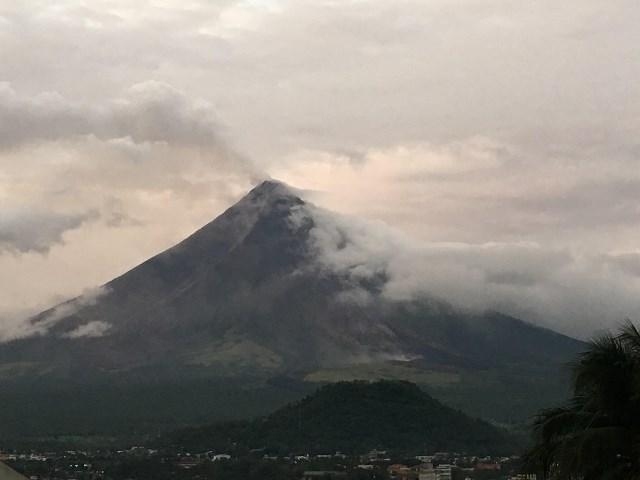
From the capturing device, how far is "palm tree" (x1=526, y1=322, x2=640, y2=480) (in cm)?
1883

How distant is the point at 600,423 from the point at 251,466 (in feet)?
331

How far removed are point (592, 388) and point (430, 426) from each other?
13525 centimetres

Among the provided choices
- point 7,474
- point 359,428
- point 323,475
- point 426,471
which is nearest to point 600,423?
point 7,474

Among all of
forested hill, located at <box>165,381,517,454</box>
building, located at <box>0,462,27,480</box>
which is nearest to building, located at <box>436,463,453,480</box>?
forested hill, located at <box>165,381,517,454</box>

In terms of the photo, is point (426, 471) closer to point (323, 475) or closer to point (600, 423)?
point (323, 475)

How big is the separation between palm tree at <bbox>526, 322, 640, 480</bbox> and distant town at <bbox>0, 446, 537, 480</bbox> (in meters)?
79.6

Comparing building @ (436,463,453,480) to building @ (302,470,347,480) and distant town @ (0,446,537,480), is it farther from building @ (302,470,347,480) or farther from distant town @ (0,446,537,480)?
building @ (302,470,347,480)

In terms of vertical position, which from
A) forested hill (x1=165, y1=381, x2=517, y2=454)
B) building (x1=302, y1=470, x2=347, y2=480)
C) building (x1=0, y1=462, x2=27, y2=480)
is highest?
forested hill (x1=165, y1=381, x2=517, y2=454)

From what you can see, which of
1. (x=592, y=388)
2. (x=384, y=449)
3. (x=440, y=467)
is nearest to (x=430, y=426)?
(x=384, y=449)

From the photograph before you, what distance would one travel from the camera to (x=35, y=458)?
132 meters

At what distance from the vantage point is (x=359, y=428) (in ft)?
508

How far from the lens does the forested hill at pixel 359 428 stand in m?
146

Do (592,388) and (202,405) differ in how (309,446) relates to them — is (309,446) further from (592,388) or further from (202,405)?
(592,388)

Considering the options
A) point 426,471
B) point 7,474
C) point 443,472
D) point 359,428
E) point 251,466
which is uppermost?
point 359,428
